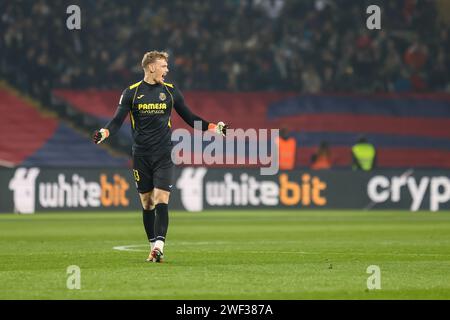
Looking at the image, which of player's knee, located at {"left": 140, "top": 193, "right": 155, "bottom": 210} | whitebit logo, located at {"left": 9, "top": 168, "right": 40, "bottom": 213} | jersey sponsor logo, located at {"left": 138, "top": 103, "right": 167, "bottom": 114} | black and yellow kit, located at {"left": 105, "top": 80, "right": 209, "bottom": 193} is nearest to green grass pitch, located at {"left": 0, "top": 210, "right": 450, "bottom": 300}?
player's knee, located at {"left": 140, "top": 193, "right": 155, "bottom": 210}

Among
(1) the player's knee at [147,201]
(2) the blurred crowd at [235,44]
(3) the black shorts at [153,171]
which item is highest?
(2) the blurred crowd at [235,44]

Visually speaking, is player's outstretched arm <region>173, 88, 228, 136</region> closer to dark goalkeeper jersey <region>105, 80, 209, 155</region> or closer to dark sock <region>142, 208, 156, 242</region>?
dark goalkeeper jersey <region>105, 80, 209, 155</region>

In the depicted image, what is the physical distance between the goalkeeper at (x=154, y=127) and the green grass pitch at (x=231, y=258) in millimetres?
740

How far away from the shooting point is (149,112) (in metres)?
13.3

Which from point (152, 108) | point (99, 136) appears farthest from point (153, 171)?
point (99, 136)

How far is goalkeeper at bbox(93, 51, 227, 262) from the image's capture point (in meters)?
13.2

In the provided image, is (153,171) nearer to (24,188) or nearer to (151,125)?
(151,125)

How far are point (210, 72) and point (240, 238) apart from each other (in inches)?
644

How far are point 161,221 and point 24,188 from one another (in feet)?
48.3

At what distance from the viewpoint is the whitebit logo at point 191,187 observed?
2844 cm

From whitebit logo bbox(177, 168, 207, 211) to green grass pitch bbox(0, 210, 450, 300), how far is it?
148 inches

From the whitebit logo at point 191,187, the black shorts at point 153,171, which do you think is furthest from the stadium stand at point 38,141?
the black shorts at point 153,171

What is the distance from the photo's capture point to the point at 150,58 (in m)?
13.1

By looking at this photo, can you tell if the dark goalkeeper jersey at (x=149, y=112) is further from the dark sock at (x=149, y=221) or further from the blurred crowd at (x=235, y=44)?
the blurred crowd at (x=235, y=44)
